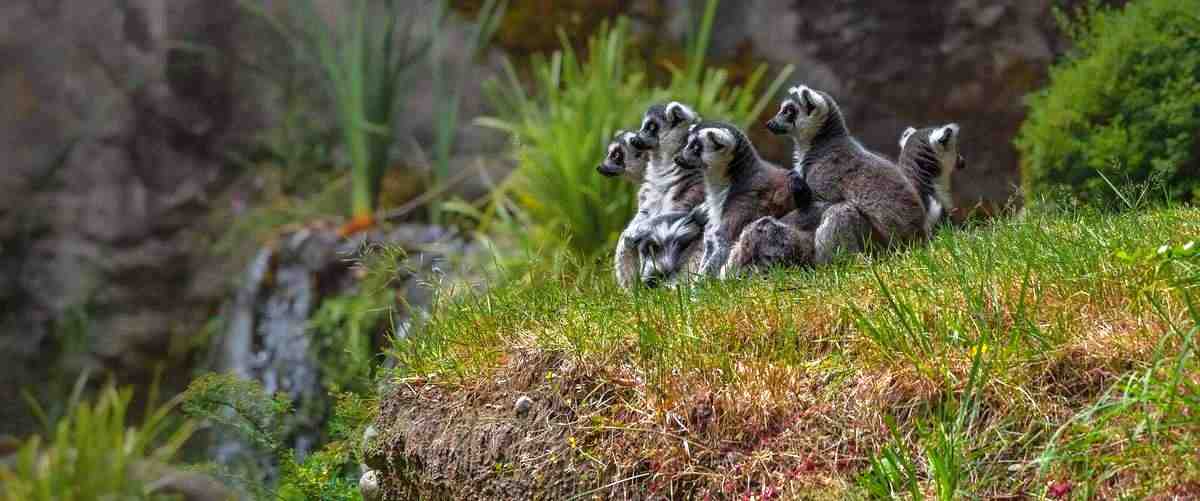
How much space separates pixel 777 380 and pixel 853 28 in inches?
306

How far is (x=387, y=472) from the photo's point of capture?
17.9 feet

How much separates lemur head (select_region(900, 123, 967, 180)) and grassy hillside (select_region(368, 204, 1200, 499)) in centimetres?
84

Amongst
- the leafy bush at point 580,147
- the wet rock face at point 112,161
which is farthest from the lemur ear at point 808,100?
the wet rock face at point 112,161

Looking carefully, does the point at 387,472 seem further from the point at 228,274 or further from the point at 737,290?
→ the point at 228,274

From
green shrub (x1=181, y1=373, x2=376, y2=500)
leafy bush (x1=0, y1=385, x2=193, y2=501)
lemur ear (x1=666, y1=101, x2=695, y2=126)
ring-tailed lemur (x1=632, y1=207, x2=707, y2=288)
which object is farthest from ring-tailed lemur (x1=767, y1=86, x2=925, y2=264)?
leafy bush (x1=0, y1=385, x2=193, y2=501)

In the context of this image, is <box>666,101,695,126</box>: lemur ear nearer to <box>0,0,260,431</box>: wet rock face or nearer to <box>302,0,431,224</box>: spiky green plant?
<box>302,0,431,224</box>: spiky green plant

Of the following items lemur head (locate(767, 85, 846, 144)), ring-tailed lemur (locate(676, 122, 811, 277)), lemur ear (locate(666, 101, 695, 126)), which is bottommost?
ring-tailed lemur (locate(676, 122, 811, 277))

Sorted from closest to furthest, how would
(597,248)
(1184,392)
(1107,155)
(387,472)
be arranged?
1. (1184,392)
2. (387,472)
3. (1107,155)
4. (597,248)

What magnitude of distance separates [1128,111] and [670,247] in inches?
115

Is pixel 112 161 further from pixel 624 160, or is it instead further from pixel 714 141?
pixel 714 141

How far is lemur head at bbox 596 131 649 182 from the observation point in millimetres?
6547

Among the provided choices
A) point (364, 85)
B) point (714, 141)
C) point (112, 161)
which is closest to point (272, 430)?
point (714, 141)

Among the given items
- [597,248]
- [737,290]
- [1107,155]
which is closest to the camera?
[737,290]

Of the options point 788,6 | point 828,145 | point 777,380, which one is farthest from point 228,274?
point 777,380
